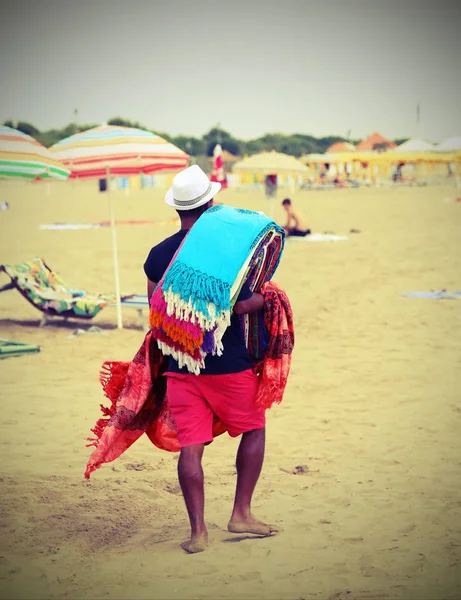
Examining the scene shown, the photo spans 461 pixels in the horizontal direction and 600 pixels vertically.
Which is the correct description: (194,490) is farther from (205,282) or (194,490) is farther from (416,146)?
(416,146)

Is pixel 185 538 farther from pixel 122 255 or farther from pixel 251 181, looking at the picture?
pixel 251 181

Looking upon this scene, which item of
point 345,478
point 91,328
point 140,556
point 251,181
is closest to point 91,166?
point 91,328

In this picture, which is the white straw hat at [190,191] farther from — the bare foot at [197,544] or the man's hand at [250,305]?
the bare foot at [197,544]

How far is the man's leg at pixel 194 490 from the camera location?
3.60 metres

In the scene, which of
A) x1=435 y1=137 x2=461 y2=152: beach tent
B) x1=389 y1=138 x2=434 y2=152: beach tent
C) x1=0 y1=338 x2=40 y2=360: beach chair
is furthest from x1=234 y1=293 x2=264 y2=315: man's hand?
x1=389 y1=138 x2=434 y2=152: beach tent

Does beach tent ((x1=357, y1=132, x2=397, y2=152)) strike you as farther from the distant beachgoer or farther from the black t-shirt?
the black t-shirt

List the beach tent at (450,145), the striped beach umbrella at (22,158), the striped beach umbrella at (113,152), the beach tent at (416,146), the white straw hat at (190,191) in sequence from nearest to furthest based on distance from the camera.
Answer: the white straw hat at (190,191) → the striped beach umbrella at (22,158) → the striped beach umbrella at (113,152) → the beach tent at (450,145) → the beach tent at (416,146)

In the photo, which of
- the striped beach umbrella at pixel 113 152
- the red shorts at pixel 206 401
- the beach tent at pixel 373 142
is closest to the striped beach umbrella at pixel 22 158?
the striped beach umbrella at pixel 113 152

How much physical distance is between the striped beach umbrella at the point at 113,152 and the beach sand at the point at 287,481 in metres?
1.79

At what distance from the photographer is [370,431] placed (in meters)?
5.51

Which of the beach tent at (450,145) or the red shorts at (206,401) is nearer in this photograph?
the red shorts at (206,401)

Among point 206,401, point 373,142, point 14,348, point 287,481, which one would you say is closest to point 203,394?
point 206,401

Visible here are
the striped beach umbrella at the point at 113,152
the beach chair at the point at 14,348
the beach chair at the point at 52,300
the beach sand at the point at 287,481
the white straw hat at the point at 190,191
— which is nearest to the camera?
the beach sand at the point at 287,481

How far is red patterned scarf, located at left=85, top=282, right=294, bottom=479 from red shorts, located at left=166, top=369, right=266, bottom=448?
8cm
